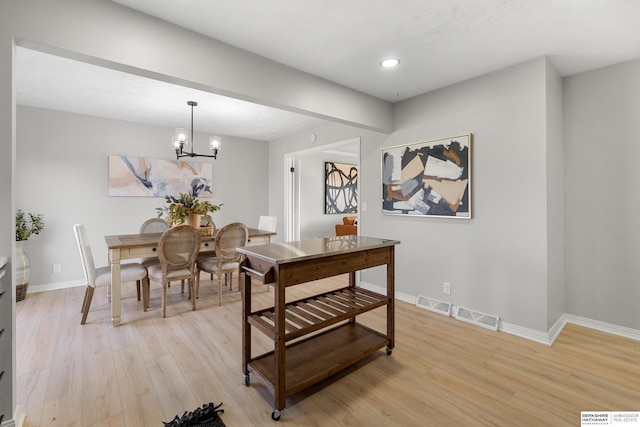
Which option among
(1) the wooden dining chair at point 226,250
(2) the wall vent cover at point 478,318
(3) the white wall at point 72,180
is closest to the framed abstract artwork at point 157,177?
(3) the white wall at point 72,180

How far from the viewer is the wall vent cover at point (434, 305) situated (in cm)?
308

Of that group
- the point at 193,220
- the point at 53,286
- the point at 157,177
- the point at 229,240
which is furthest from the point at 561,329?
the point at 53,286

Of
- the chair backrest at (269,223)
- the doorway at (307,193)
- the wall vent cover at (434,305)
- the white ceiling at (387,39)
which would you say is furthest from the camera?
the doorway at (307,193)

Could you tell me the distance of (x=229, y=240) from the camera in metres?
3.44

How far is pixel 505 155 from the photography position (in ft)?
8.75

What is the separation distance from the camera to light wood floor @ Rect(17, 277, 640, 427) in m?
1.64

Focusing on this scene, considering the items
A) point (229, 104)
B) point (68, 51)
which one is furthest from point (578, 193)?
point (68, 51)

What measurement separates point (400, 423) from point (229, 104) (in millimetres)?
3575

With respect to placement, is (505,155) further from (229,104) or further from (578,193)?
(229,104)

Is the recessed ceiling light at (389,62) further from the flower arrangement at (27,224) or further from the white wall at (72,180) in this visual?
the flower arrangement at (27,224)

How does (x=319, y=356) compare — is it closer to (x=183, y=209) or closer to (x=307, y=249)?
(x=307, y=249)

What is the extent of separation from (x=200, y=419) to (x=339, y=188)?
5.84 metres

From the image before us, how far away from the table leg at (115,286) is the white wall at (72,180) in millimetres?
1860

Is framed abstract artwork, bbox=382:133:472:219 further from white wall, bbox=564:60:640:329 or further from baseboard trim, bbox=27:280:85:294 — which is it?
baseboard trim, bbox=27:280:85:294
